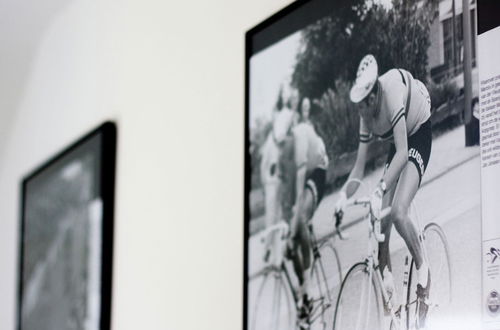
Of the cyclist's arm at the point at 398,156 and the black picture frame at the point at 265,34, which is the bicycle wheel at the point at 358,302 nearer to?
the cyclist's arm at the point at 398,156

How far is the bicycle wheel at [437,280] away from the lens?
0.91 m

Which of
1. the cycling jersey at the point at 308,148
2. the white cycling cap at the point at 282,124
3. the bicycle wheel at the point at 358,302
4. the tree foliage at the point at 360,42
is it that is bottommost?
the bicycle wheel at the point at 358,302

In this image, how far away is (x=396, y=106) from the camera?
1023 mm

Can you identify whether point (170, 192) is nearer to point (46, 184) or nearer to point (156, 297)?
point (156, 297)

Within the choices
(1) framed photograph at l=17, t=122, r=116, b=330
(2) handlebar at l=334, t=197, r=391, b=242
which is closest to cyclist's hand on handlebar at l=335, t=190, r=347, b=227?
(2) handlebar at l=334, t=197, r=391, b=242

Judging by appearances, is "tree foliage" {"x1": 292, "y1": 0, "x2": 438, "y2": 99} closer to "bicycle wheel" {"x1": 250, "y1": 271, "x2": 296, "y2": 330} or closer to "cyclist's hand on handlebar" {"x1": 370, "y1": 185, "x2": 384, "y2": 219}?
"cyclist's hand on handlebar" {"x1": 370, "y1": 185, "x2": 384, "y2": 219}

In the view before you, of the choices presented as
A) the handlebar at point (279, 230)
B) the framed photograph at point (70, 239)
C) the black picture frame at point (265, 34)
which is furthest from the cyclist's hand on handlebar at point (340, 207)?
the framed photograph at point (70, 239)

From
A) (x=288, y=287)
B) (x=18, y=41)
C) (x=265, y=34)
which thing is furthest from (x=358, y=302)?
(x=18, y=41)

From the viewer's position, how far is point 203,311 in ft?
4.69

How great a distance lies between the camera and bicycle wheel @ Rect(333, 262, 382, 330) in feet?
3.35

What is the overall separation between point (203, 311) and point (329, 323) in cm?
37

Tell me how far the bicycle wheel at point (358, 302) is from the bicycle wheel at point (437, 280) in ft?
0.24

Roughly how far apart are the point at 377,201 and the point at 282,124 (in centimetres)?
26

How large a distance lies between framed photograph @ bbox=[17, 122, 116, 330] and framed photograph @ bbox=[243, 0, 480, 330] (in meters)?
0.63
